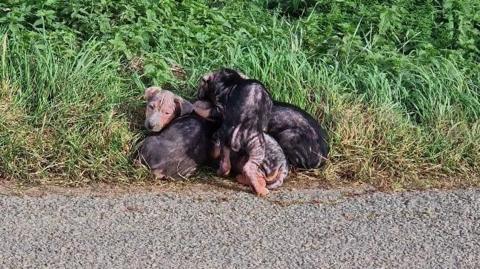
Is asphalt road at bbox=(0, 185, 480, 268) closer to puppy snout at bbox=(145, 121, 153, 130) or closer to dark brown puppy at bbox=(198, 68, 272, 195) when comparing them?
dark brown puppy at bbox=(198, 68, 272, 195)

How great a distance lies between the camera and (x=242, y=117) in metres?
6.82

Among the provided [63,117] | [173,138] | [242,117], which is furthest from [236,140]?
[63,117]

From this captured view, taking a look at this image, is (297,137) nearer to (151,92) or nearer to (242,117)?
(242,117)

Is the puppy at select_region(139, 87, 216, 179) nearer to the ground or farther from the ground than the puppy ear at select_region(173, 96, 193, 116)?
nearer to the ground

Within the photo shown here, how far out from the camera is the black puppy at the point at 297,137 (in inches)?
278

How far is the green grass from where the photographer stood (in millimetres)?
7070

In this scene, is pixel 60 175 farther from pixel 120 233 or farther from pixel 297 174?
pixel 297 174

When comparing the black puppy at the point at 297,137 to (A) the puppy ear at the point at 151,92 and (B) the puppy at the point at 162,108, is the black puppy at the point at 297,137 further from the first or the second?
(A) the puppy ear at the point at 151,92

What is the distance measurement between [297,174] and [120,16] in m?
2.05

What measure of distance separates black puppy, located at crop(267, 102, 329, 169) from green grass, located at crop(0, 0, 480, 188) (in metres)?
0.13

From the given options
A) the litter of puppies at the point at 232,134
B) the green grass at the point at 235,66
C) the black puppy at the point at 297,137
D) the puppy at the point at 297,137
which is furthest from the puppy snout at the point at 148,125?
the black puppy at the point at 297,137

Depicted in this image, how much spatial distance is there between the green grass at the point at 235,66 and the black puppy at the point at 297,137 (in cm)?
13

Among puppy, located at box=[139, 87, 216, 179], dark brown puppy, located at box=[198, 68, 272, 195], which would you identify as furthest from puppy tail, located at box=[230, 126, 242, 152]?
puppy, located at box=[139, 87, 216, 179]

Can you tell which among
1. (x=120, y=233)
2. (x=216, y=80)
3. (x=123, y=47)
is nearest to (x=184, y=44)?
(x=123, y=47)
